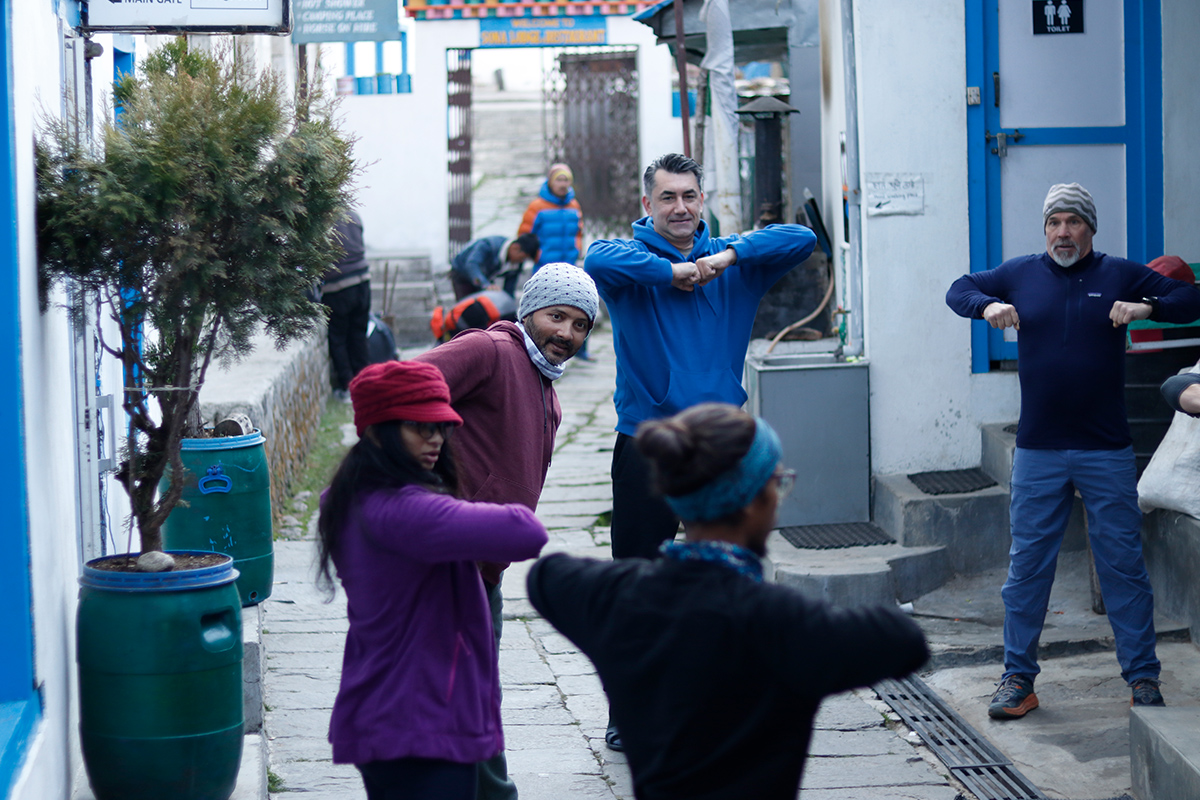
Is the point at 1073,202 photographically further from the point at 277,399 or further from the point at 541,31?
the point at 541,31

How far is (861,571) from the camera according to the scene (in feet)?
19.1

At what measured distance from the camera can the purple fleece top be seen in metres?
2.47

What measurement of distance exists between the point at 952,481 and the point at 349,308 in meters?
5.59

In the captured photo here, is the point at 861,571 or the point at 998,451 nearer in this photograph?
the point at 861,571

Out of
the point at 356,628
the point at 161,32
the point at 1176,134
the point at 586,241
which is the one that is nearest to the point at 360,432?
the point at 356,628

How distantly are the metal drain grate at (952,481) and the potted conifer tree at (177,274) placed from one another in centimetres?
377

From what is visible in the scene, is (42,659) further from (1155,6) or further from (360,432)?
(1155,6)

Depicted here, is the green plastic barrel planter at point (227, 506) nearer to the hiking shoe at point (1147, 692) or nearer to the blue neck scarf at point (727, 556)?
the blue neck scarf at point (727, 556)

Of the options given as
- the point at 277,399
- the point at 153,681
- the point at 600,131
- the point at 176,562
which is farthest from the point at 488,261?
the point at 153,681

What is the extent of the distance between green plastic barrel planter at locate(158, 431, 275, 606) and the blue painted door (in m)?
A: 3.70

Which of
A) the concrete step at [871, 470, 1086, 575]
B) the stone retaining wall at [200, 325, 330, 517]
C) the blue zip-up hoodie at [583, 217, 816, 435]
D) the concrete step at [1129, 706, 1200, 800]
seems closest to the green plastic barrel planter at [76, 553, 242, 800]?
the blue zip-up hoodie at [583, 217, 816, 435]

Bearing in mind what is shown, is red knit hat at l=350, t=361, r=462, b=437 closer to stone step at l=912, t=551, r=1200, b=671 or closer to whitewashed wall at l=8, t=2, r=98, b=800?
whitewashed wall at l=8, t=2, r=98, b=800

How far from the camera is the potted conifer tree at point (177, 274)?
335 cm

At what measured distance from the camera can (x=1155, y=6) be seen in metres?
6.56
